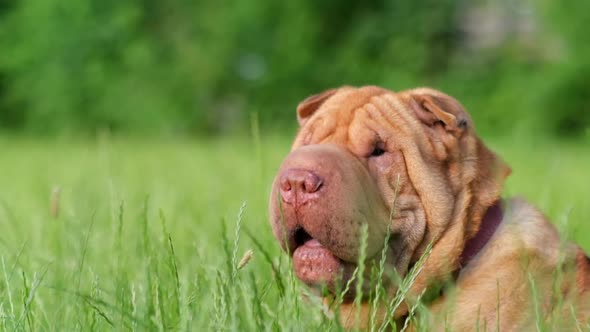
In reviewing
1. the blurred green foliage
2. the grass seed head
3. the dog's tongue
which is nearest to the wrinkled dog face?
the dog's tongue

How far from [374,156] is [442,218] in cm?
Result: 34

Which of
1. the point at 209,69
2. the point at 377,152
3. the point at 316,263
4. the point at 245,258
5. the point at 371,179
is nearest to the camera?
the point at 245,258

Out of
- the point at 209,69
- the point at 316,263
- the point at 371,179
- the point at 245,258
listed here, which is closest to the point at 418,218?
the point at 371,179

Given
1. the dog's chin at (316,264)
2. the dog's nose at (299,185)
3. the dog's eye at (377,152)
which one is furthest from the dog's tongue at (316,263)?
→ the dog's eye at (377,152)

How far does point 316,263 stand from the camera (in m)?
3.23

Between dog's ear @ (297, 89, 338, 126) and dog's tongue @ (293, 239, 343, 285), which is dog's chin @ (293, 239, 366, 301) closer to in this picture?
dog's tongue @ (293, 239, 343, 285)

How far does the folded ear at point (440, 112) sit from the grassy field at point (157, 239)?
1.67ft

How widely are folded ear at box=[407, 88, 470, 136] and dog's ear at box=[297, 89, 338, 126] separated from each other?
1.32 ft

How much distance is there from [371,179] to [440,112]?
368mm

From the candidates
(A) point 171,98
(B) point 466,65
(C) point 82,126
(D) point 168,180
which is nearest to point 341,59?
(B) point 466,65

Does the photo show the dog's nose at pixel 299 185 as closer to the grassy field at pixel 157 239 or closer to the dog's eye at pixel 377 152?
the grassy field at pixel 157 239

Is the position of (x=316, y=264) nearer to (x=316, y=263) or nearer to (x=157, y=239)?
(x=316, y=263)

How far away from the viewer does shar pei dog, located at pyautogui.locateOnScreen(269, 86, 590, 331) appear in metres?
3.13

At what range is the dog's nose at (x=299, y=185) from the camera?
3.08 m
